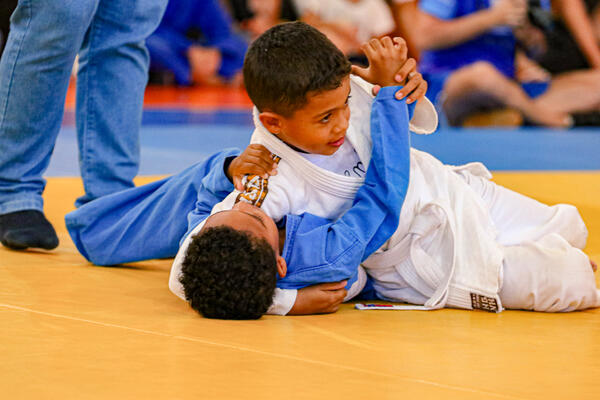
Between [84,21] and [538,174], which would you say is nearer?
[84,21]

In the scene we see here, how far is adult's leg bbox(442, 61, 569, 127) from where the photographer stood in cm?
609

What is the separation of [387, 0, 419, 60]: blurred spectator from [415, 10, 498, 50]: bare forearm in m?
0.11

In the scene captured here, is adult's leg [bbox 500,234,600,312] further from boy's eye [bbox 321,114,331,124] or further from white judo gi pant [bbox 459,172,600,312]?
boy's eye [bbox 321,114,331,124]

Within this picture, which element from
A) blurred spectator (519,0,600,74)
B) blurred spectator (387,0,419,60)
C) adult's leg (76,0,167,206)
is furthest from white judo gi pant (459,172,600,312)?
blurred spectator (519,0,600,74)

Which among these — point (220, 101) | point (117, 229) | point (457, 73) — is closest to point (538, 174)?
point (117, 229)

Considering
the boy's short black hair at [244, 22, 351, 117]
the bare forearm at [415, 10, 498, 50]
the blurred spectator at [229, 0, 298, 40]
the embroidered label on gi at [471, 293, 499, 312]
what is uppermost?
the boy's short black hair at [244, 22, 351, 117]

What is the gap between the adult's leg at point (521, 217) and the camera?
1.96m

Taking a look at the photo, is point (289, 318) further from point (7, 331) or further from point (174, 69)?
point (174, 69)

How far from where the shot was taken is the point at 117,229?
80.2 inches

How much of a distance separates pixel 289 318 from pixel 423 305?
12.5 inches

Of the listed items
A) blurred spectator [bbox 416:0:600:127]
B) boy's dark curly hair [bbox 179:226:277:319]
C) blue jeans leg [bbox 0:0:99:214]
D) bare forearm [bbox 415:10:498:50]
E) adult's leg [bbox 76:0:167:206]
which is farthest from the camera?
bare forearm [bbox 415:10:498:50]

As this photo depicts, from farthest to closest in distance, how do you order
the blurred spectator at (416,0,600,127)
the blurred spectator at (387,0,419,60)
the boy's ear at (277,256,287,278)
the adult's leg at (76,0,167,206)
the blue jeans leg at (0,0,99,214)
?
the blurred spectator at (387,0,419,60)
the blurred spectator at (416,0,600,127)
the adult's leg at (76,0,167,206)
the blue jeans leg at (0,0,99,214)
the boy's ear at (277,256,287,278)

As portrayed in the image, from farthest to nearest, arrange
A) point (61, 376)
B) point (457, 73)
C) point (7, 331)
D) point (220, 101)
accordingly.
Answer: point (220, 101), point (457, 73), point (7, 331), point (61, 376)

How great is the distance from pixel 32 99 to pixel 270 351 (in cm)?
126
